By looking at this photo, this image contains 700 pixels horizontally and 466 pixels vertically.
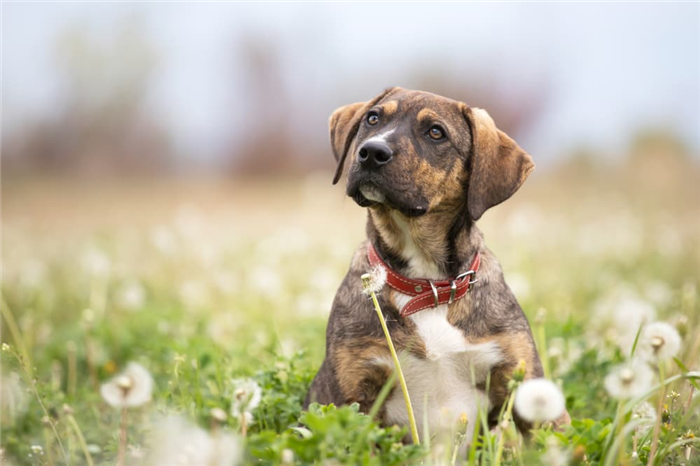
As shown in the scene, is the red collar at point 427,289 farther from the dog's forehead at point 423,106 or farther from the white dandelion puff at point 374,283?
the dog's forehead at point 423,106

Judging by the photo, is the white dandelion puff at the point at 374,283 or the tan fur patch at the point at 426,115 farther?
the tan fur patch at the point at 426,115

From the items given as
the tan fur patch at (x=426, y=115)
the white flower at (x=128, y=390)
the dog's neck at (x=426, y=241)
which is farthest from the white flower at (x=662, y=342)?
the white flower at (x=128, y=390)

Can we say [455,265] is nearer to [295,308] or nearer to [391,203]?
[391,203]

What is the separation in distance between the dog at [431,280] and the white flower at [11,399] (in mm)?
1870

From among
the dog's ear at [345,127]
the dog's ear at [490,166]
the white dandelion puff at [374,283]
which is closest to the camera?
the white dandelion puff at [374,283]

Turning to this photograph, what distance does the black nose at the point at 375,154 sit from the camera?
3.51m

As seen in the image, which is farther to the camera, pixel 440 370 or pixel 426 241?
pixel 426 241

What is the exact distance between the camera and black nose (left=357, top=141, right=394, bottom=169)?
3508 millimetres

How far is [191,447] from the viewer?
2.51 m

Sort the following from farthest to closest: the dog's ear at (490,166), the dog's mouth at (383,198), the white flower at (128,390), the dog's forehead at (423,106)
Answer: the dog's forehead at (423,106) < the dog's ear at (490,166) < the dog's mouth at (383,198) < the white flower at (128,390)

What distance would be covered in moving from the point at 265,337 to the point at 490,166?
9.38 feet

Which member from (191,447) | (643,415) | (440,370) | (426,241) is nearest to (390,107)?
(426,241)

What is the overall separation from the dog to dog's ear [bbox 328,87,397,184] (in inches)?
11.2

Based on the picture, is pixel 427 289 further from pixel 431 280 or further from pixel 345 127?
pixel 345 127
